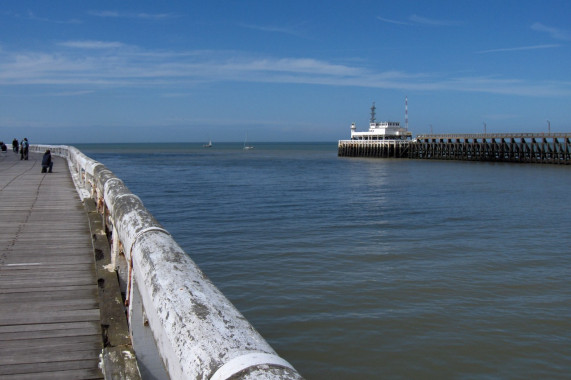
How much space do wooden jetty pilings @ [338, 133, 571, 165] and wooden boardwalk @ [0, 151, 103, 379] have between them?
55356 mm

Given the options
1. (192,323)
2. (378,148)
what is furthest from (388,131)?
(192,323)

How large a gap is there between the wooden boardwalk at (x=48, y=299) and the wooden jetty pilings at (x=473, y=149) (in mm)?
55356

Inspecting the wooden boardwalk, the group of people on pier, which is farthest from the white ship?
the wooden boardwalk

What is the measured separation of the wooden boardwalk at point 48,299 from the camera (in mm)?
3197

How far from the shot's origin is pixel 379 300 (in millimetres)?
8969

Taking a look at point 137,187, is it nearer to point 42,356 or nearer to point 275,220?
point 275,220

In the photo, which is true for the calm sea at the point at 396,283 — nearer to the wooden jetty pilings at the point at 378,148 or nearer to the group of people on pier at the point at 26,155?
the group of people on pier at the point at 26,155

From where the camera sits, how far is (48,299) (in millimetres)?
4324

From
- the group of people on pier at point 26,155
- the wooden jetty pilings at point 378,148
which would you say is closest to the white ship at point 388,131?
the wooden jetty pilings at point 378,148

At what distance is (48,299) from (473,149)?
216ft

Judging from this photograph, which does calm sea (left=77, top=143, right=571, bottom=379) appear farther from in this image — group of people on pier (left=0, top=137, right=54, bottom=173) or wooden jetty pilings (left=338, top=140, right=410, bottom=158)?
wooden jetty pilings (left=338, top=140, right=410, bottom=158)

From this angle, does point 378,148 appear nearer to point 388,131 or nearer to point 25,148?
point 388,131

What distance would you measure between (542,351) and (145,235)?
631 cm

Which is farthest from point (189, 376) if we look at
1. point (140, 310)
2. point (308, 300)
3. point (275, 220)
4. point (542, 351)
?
point (275, 220)
